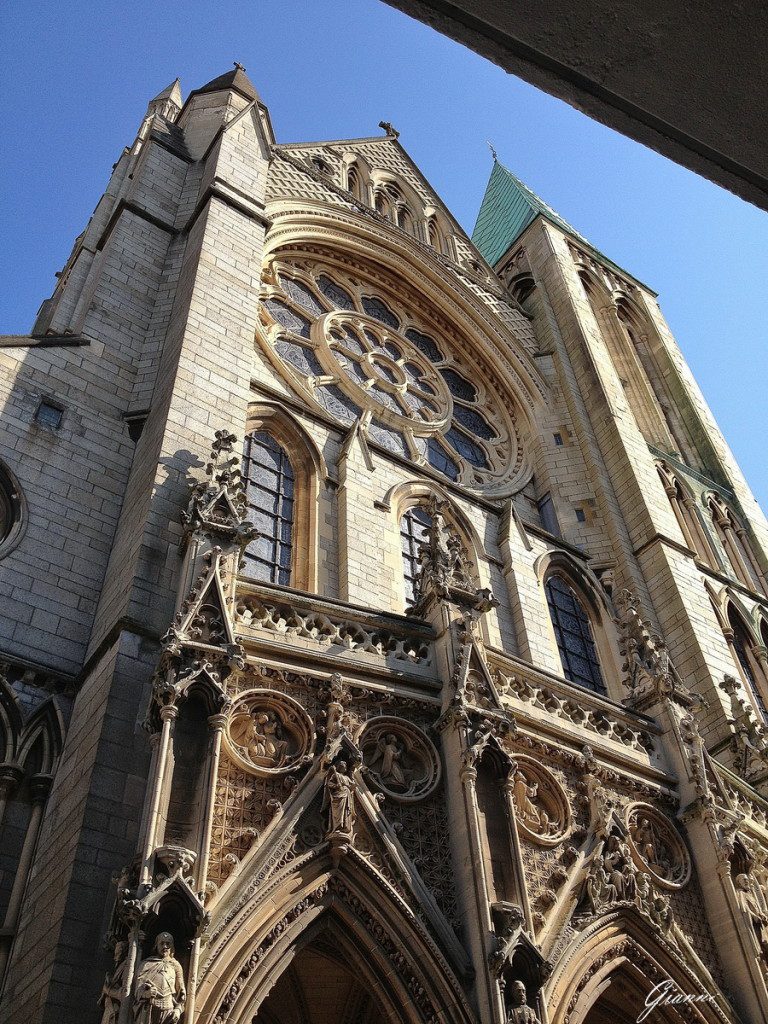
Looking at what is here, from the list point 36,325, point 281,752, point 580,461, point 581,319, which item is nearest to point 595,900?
point 281,752

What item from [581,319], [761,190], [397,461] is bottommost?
[761,190]

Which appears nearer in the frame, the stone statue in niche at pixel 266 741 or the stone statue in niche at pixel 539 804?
the stone statue in niche at pixel 266 741

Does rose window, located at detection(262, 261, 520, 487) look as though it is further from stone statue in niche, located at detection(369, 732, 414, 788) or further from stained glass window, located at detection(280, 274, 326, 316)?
stone statue in niche, located at detection(369, 732, 414, 788)

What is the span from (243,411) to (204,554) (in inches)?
125

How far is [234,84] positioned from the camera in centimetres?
1989

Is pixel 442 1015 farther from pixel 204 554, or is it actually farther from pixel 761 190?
pixel 761 190

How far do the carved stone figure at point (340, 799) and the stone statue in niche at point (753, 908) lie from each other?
4757mm

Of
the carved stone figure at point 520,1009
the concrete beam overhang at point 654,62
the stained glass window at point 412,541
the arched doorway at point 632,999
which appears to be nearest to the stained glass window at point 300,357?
the stained glass window at point 412,541

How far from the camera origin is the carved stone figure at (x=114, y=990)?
610 centimetres

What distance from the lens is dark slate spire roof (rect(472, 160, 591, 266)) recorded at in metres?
28.6

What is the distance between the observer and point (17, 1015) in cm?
680

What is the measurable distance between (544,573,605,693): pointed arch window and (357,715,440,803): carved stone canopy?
601cm

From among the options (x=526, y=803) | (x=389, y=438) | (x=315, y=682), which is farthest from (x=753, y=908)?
(x=389, y=438)

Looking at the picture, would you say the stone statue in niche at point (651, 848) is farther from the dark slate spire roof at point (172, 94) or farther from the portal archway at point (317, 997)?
the dark slate spire roof at point (172, 94)
